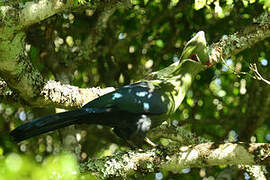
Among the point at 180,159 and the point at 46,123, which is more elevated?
the point at 46,123

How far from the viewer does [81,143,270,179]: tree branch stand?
2.55m

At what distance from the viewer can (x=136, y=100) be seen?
115 inches

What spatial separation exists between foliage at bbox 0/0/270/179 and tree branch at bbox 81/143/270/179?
1941 millimetres

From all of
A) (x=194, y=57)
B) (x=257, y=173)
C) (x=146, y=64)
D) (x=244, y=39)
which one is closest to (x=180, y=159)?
(x=194, y=57)

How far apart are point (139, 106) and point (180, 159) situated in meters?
0.46

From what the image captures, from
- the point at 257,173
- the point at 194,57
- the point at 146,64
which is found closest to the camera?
the point at 194,57

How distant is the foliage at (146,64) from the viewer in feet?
15.5

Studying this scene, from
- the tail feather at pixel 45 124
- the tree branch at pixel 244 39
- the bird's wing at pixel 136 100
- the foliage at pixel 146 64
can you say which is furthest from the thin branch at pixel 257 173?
the tail feather at pixel 45 124

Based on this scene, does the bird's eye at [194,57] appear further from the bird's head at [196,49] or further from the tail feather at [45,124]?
the tail feather at [45,124]

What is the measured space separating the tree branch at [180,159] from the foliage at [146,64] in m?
1.94

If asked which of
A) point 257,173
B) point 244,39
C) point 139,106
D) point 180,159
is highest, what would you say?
point 244,39

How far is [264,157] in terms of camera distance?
99.5 inches

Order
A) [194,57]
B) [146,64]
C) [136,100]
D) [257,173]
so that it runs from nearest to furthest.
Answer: [136,100] → [194,57] → [257,173] → [146,64]

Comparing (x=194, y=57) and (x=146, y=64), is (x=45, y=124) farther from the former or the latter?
(x=146, y=64)
